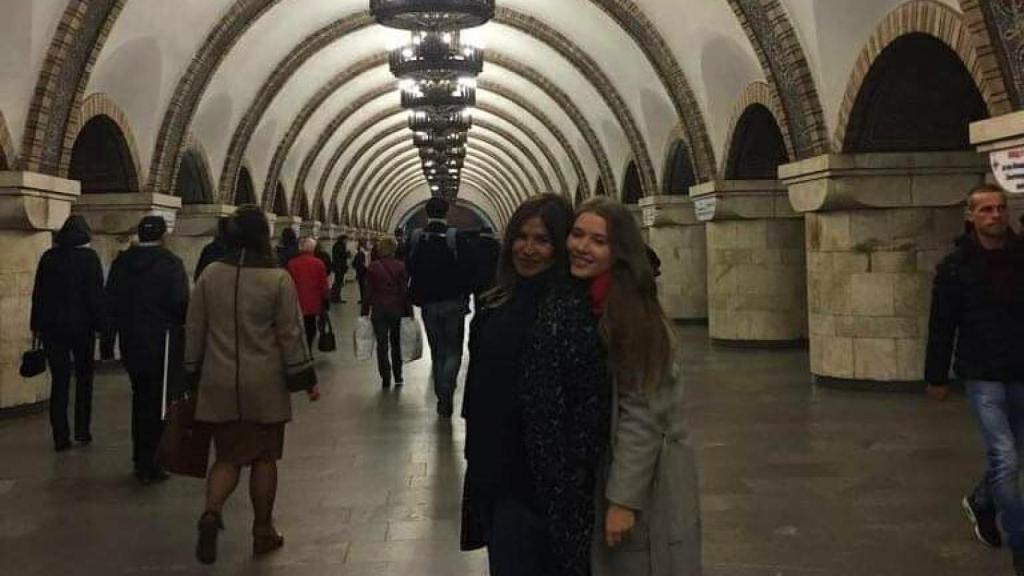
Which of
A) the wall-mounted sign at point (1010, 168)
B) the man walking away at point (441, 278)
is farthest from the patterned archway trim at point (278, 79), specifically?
the wall-mounted sign at point (1010, 168)

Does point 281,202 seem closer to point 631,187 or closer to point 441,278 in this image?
point 631,187

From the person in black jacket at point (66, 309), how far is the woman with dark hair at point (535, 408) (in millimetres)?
4416

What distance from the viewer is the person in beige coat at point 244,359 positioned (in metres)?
3.71

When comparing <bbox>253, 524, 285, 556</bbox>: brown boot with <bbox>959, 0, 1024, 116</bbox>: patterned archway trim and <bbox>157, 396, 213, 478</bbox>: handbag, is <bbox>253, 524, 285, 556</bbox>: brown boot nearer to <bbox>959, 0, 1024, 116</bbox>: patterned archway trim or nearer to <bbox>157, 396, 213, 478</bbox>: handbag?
<bbox>157, 396, 213, 478</bbox>: handbag

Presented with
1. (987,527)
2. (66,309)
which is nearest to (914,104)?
(987,527)

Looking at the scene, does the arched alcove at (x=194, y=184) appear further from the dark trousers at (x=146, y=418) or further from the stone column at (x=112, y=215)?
the dark trousers at (x=146, y=418)

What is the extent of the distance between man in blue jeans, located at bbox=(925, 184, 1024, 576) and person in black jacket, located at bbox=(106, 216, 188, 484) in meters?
3.79

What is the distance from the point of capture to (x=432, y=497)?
4766 millimetres

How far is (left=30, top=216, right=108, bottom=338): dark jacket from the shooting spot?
5949 millimetres

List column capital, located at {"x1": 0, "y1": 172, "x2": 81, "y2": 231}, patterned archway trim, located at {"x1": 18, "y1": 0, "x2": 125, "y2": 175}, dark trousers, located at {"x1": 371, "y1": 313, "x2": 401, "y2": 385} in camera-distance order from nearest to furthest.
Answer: column capital, located at {"x1": 0, "y1": 172, "x2": 81, "y2": 231}, patterned archway trim, located at {"x1": 18, "y1": 0, "x2": 125, "y2": 175}, dark trousers, located at {"x1": 371, "y1": 313, "x2": 401, "y2": 385}

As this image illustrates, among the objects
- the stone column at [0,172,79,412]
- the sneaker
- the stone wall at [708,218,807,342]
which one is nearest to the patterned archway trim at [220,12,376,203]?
the stone column at [0,172,79,412]

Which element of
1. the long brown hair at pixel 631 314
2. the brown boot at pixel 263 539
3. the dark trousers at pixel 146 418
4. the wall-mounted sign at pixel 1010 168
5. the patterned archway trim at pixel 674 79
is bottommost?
the brown boot at pixel 263 539

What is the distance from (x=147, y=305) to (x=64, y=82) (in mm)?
4137

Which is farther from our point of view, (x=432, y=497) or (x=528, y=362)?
(x=432, y=497)
